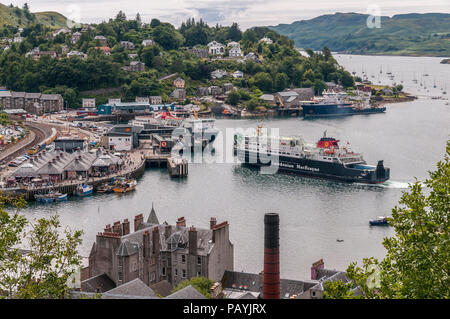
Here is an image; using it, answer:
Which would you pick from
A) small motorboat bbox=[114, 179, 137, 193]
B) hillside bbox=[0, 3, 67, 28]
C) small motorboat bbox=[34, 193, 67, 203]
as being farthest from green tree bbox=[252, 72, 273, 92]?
small motorboat bbox=[34, 193, 67, 203]

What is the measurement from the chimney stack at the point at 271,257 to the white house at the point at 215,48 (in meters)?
99.0

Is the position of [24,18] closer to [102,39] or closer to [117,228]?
[102,39]

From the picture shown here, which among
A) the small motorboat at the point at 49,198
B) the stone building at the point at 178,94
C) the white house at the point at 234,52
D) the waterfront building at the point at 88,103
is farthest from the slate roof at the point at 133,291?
the white house at the point at 234,52

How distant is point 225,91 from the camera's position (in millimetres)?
95188

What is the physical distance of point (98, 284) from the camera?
21562mm

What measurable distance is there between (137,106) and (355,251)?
5572 cm

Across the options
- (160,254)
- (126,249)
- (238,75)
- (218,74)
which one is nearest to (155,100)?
(218,74)

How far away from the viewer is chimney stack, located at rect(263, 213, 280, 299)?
17.0m

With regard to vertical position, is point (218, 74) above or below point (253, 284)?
above

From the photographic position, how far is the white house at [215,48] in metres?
115

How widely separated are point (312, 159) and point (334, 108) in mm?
41051

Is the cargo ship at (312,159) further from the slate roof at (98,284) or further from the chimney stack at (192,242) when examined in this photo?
the slate roof at (98,284)

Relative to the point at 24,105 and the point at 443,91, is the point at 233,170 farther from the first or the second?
the point at 443,91

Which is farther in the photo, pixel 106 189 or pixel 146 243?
pixel 106 189
